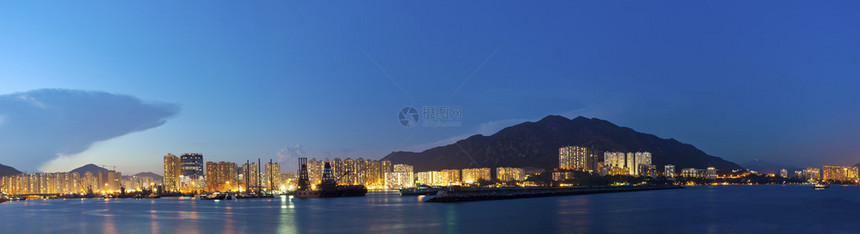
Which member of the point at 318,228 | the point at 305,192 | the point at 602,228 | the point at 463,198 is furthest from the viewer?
the point at 305,192

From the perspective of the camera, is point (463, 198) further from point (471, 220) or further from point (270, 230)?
point (270, 230)

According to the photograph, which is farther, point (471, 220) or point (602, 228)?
point (471, 220)

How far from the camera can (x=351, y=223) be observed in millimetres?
50719

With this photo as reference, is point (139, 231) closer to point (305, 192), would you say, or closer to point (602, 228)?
point (602, 228)

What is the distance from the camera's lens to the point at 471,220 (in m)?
50.2

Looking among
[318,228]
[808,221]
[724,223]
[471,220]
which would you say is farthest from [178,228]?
[808,221]

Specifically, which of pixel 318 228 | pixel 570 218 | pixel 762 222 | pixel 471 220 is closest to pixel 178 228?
pixel 318 228

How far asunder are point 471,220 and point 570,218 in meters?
9.25

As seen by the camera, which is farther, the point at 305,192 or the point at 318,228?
the point at 305,192

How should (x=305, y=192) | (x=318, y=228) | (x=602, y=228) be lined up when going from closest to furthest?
(x=602, y=228) < (x=318, y=228) < (x=305, y=192)

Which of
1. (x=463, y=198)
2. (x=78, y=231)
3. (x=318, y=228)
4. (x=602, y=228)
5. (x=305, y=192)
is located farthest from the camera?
(x=305, y=192)

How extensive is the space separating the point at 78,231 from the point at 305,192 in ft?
289

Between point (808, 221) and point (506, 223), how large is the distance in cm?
2709

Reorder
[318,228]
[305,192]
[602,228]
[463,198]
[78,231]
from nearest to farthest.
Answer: [602,228] < [318,228] < [78,231] < [463,198] < [305,192]
